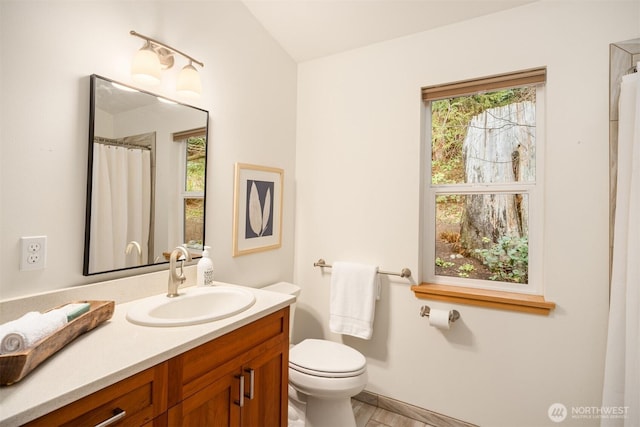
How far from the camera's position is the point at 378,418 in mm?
1997

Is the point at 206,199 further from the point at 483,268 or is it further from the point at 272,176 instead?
the point at 483,268

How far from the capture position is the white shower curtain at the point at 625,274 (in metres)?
1.34

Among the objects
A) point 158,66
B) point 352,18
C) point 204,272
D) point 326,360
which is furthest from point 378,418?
point 352,18

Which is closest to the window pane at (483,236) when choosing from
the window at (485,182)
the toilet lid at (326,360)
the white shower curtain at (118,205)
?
the window at (485,182)

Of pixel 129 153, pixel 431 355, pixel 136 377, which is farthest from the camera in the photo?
pixel 431 355

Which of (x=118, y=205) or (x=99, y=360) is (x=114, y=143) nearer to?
(x=118, y=205)

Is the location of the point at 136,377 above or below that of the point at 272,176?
below

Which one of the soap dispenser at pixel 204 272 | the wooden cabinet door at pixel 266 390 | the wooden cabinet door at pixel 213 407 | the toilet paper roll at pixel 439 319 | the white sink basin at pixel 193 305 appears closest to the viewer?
the wooden cabinet door at pixel 213 407

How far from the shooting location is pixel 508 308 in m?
1.76

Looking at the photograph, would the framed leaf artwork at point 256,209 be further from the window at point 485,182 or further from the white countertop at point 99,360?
the window at point 485,182

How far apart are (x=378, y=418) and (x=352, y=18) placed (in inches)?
96.4

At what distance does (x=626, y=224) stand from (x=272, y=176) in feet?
6.18

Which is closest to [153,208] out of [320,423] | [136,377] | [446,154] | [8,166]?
[8,166]

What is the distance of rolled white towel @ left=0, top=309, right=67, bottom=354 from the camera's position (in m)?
0.76
